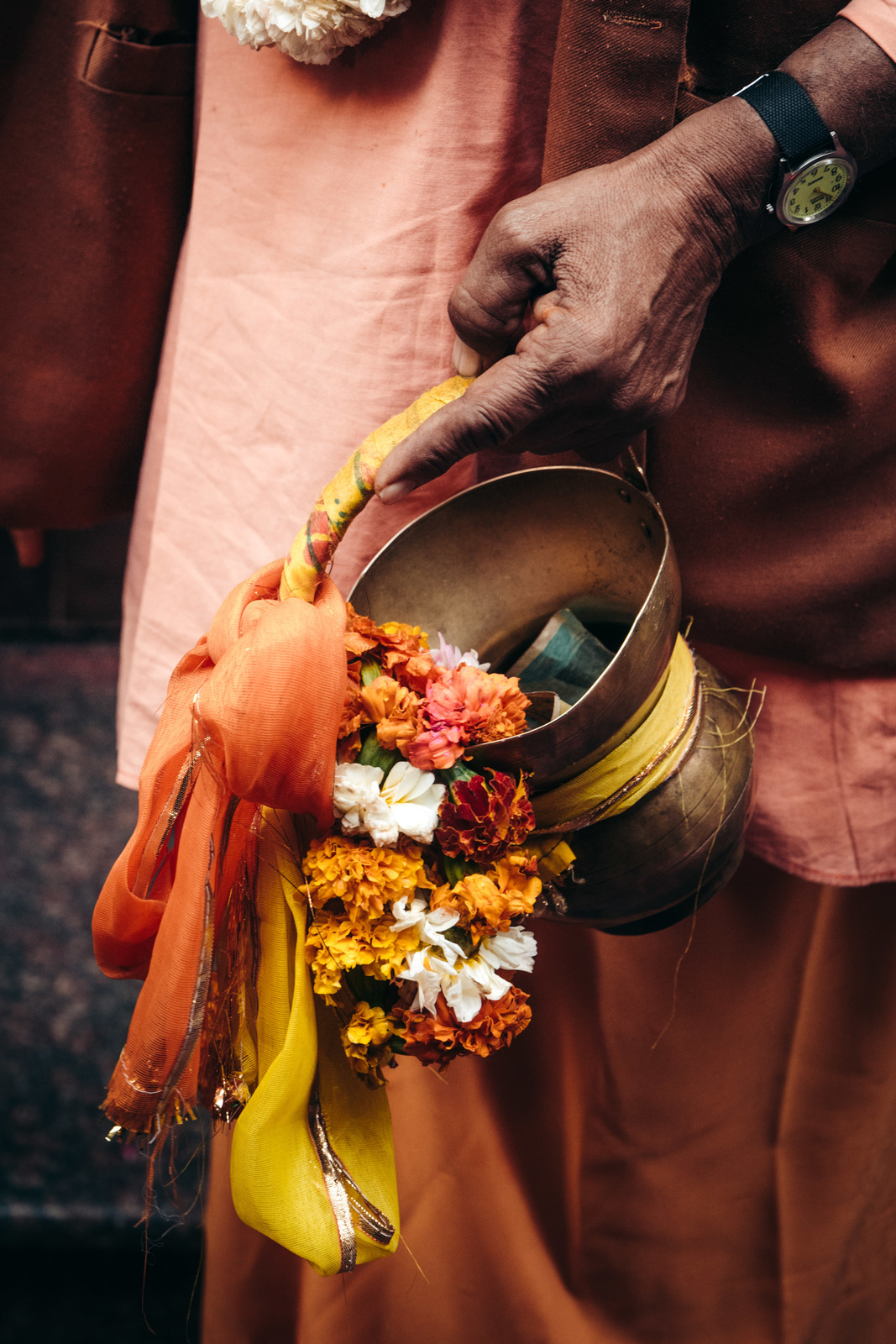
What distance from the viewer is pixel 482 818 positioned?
523 mm

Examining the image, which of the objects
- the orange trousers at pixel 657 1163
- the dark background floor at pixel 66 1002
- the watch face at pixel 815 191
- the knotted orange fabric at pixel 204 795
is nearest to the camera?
the knotted orange fabric at pixel 204 795

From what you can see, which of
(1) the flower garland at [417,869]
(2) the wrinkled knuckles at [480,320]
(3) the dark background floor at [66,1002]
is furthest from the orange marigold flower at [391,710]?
(3) the dark background floor at [66,1002]

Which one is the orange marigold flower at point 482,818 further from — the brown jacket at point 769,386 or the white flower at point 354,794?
the brown jacket at point 769,386

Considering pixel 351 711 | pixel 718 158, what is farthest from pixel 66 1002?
pixel 718 158

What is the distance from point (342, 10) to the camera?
2.06 ft

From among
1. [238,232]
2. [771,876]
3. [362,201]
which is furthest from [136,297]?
[771,876]

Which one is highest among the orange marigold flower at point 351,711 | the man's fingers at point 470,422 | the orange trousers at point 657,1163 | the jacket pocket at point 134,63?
the jacket pocket at point 134,63

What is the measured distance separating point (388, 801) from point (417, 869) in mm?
40

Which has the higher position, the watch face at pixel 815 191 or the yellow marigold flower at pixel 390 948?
the watch face at pixel 815 191

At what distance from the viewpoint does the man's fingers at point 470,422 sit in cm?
55

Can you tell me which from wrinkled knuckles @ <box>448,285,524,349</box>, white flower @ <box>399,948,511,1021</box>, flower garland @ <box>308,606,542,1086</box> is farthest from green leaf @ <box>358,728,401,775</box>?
wrinkled knuckles @ <box>448,285,524,349</box>

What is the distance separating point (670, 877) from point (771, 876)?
31cm

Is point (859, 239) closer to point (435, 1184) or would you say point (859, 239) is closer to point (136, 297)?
point (136, 297)

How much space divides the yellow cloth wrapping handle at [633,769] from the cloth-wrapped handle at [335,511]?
0.20 m
